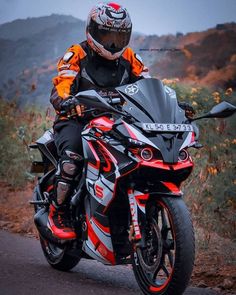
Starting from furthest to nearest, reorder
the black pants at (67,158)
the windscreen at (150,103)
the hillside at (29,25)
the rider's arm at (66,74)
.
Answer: the hillside at (29,25) < the rider's arm at (66,74) < the black pants at (67,158) < the windscreen at (150,103)

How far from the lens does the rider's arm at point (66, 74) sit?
6902 mm

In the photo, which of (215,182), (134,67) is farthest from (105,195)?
(215,182)

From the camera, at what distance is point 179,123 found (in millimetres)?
6031

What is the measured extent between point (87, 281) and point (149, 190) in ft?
4.41

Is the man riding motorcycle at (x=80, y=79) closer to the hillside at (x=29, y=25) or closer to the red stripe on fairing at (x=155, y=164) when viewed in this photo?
the red stripe on fairing at (x=155, y=164)

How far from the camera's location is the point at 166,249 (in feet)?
19.2

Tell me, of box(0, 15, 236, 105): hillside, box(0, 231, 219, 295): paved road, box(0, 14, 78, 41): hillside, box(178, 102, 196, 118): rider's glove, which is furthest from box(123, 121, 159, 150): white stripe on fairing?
box(0, 14, 78, 41): hillside

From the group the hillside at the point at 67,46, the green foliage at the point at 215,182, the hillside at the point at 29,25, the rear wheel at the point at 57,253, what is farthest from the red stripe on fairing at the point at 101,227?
the hillside at the point at 29,25

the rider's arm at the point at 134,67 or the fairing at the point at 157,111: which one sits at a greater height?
the rider's arm at the point at 134,67

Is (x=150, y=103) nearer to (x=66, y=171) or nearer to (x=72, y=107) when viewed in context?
(x=72, y=107)

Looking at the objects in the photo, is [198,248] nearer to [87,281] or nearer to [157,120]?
[87,281]

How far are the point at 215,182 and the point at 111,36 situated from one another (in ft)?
10.6

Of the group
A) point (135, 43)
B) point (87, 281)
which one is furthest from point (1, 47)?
point (87, 281)

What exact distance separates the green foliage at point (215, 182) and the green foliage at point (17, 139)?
284cm
